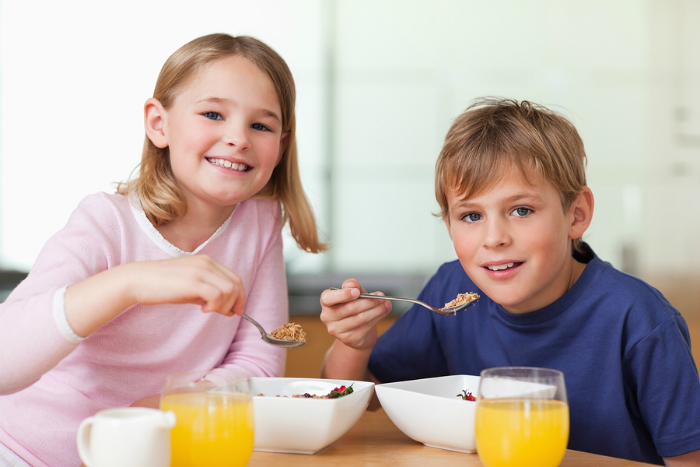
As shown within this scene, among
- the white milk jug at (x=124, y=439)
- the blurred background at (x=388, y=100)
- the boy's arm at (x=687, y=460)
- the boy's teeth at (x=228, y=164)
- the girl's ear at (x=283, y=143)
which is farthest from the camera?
the blurred background at (x=388, y=100)

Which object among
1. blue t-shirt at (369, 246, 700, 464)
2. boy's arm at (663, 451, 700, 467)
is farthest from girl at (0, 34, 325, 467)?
boy's arm at (663, 451, 700, 467)

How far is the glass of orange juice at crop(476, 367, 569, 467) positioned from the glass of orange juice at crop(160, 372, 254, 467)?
28 cm

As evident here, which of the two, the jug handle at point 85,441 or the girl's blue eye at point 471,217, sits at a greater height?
the girl's blue eye at point 471,217

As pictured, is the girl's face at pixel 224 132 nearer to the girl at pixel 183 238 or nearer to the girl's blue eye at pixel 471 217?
the girl at pixel 183 238

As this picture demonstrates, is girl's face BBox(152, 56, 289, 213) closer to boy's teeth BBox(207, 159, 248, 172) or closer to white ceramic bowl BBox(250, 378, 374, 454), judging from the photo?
boy's teeth BBox(207, 159, 248, 172)

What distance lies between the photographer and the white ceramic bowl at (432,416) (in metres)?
0.80

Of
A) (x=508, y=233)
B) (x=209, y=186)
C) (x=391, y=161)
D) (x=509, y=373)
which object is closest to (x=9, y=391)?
(x=209, y=186)

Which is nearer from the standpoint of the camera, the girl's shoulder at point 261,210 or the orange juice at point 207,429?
the orange juice at point 207,429

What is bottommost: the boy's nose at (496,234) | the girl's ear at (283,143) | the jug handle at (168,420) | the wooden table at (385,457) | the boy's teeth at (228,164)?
the wooden table at (385,457)

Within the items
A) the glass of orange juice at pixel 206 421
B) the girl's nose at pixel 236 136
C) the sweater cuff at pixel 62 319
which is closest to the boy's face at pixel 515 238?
the girl's nose at pixel 236 136

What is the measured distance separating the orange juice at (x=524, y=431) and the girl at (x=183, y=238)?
1.45 feet

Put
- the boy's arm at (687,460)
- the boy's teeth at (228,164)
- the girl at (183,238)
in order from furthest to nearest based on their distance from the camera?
the boy's teeth at (228,164) → the girl at (183,238) → the boy's arm at (687,460)

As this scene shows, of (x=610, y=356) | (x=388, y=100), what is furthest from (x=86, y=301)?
(x=388, y=100)

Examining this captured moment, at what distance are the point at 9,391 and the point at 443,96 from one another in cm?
217
